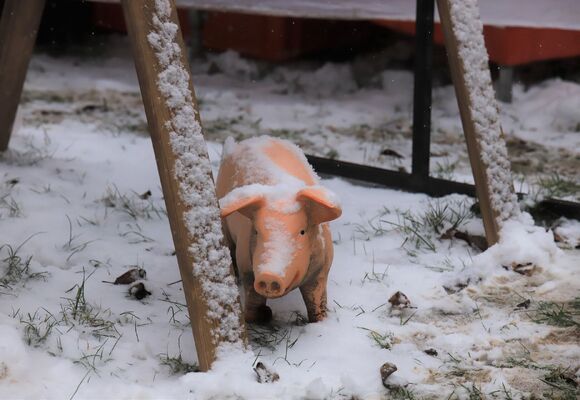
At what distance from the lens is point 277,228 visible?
6.93 feet

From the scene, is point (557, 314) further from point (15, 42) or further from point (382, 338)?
point (15, 42)

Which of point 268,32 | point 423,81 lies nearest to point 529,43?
point 423,81

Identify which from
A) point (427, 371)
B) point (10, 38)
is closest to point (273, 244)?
point (427, 371)

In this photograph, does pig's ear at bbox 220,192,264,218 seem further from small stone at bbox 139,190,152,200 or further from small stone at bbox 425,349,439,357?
small stone at bbox 139,190,152,200

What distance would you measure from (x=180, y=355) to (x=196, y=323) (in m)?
0.13

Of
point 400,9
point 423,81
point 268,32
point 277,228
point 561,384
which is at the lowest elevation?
point 561,384

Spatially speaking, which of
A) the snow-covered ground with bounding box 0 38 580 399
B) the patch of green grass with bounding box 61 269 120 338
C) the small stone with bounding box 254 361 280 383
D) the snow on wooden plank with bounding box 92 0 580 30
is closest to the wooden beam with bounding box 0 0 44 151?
the snow-covered ground with bounding box 0 38 580 399

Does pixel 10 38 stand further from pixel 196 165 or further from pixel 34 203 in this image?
pixel 196 165

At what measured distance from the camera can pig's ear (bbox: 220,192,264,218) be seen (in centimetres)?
210

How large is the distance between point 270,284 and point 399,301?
54 centimetres

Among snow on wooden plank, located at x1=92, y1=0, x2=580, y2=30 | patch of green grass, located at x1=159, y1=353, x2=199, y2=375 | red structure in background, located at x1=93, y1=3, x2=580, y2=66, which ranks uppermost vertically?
snow on wooden plank, located at x1=92, y1=0, x2=580, y2=30

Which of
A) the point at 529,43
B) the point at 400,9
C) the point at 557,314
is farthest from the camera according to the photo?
the point at 529,43

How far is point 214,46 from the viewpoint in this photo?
6.11 metres

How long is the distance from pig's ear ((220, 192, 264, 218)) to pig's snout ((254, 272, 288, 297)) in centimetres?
19
